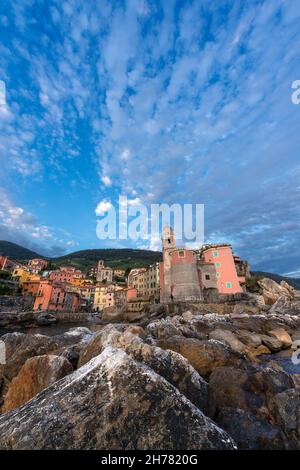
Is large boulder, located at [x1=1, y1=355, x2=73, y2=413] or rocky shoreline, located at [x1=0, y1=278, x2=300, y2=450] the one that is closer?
rocky shoreline, located at [x1=0, y1=278, x2=300, y2=450]

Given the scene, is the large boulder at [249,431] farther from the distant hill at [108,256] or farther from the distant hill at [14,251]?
the distant hill at [14,251]

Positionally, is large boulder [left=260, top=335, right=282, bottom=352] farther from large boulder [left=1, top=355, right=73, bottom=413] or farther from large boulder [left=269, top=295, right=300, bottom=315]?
large boulder [left=269, top=295, right=300, bottom=315]

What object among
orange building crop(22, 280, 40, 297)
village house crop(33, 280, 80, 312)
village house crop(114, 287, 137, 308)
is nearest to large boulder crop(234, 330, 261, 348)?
village house crop(114, 287, 137, 308)

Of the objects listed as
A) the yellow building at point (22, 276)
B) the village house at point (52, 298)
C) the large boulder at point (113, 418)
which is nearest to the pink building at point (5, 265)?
the yellow building at point (22, 276)

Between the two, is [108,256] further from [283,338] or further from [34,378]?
[34,378]

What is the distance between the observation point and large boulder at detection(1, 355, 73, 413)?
15.8 ft

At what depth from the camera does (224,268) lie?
136ft

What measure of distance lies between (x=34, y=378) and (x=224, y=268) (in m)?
40.2

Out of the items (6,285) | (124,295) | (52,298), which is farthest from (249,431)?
(6,285)

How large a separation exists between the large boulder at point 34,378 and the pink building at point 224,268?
3912 cm

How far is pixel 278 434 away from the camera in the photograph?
3471mm

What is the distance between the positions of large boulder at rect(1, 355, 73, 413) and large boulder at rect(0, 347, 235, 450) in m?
1.58
